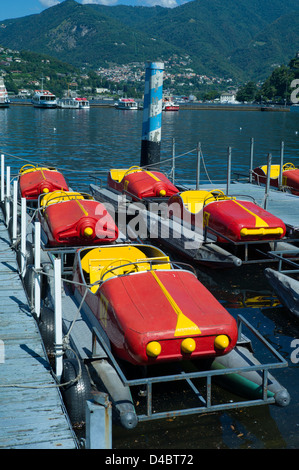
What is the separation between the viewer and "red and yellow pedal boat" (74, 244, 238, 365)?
766 centimetres

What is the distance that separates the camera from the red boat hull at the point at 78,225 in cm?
1393

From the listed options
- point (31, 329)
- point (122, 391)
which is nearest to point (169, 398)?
point (122, 391)

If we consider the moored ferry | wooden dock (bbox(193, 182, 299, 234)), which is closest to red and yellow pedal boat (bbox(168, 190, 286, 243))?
wooden dock (bbox(193, 182, 299, 234))

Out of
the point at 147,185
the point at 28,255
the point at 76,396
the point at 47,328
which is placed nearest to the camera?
the point at 76,396

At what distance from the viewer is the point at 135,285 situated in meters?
8.63

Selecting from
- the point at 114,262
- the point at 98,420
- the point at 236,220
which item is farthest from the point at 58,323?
the point at 236,220

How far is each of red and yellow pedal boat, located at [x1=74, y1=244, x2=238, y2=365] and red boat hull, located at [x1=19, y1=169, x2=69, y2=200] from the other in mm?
9747

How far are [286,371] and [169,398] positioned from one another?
2486 millimetres

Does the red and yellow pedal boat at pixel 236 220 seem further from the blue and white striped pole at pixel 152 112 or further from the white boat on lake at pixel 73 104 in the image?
the white boat on lake at pixel 73 104

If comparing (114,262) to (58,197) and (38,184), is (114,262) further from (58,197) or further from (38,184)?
(38,184)

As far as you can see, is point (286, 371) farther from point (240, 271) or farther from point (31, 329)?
point (240, 271)

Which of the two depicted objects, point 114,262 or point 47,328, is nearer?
point 47,328

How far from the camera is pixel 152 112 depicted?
24031mm

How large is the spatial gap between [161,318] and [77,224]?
6590 millimetres
